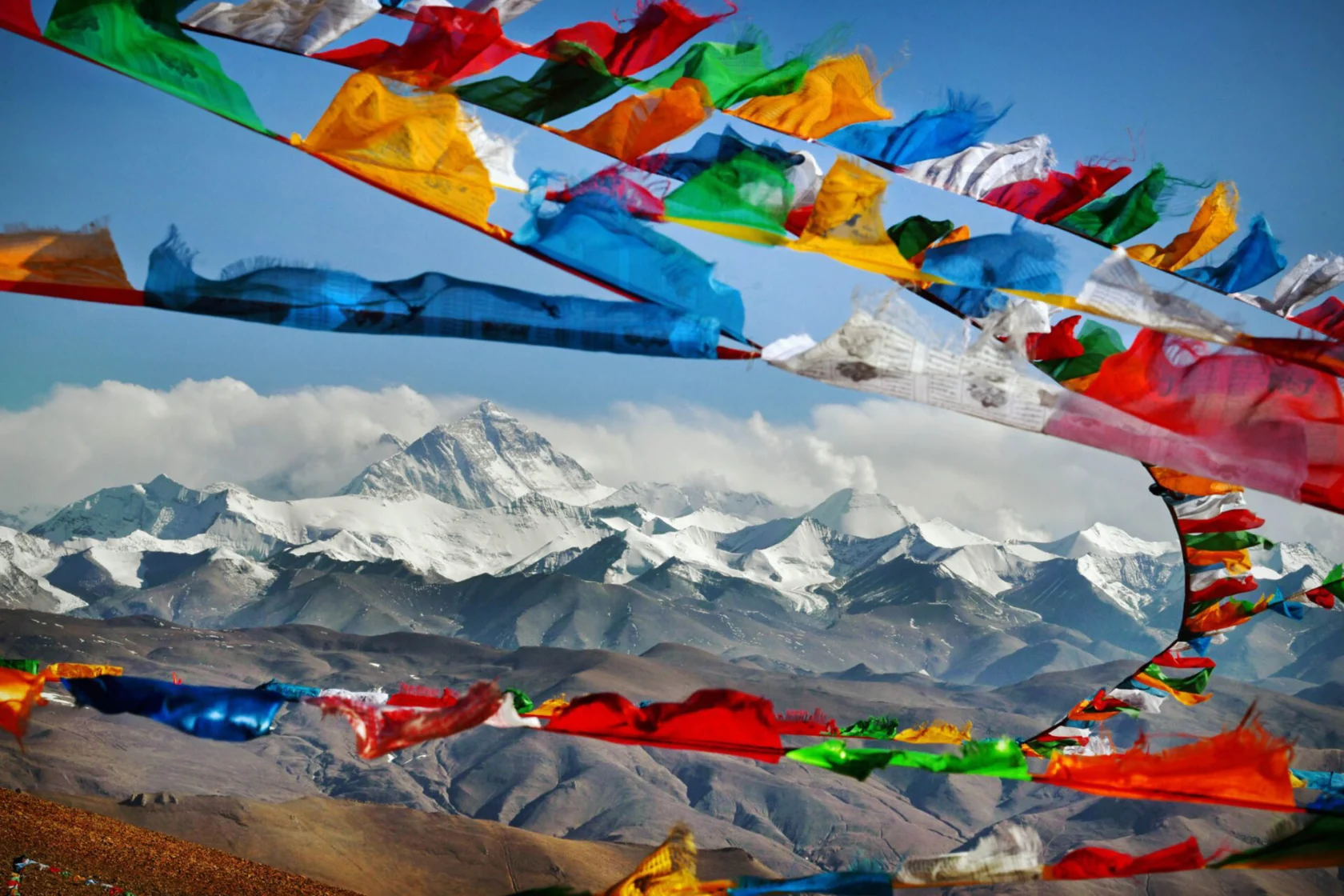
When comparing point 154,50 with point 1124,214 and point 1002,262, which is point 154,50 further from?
point 1124,214

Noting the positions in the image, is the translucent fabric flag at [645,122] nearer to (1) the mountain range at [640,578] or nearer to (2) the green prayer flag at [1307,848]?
(2) the green prayer flag at [1307,848]

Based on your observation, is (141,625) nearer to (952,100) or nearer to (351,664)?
(351,664)

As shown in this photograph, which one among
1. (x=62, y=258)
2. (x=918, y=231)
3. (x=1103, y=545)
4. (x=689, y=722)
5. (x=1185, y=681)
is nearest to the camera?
(x=62, y=258)

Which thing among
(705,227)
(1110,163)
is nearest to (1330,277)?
(1110,163)

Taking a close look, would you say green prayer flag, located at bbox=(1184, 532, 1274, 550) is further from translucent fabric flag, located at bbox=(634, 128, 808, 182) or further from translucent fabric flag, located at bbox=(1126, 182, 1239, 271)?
translucent fabric flag, located at bbox=(634, 128, 808, 182)

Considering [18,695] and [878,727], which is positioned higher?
[18,695]

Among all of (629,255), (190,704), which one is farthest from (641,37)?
(190,704)
